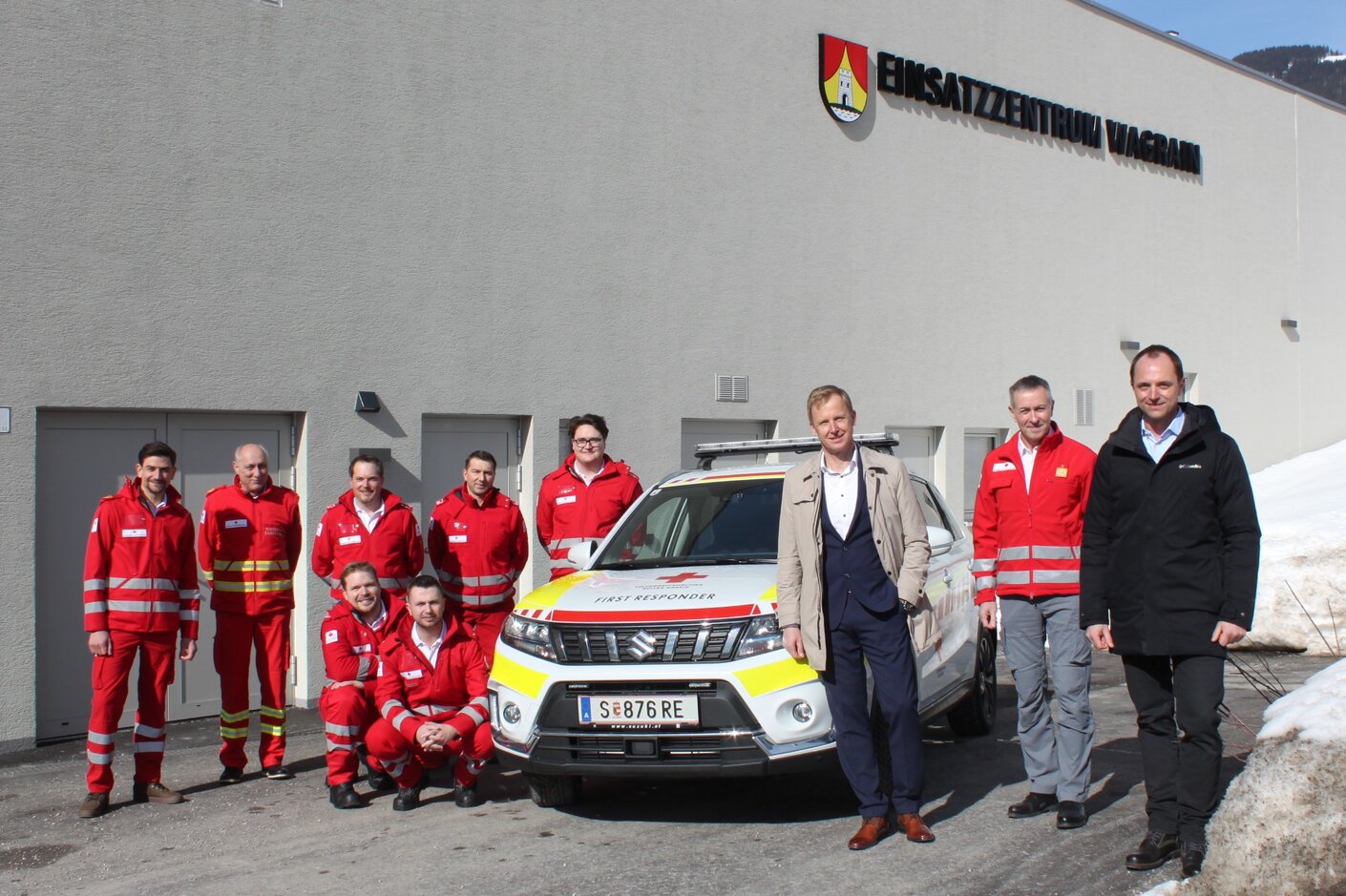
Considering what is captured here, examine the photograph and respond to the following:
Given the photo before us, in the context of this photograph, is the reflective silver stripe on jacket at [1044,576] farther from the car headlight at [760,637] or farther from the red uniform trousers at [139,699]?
the red uniform trousers at [139,699]

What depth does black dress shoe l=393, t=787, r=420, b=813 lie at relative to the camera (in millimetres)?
6691

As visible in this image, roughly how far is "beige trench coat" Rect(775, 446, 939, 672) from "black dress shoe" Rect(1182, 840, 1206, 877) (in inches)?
53.7

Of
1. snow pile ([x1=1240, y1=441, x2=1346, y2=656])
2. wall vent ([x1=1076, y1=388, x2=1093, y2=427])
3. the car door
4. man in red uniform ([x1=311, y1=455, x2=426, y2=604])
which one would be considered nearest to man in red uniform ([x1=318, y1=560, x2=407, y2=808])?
man in red uniform ([x1=311, y1=455, x2=426, y2=604])

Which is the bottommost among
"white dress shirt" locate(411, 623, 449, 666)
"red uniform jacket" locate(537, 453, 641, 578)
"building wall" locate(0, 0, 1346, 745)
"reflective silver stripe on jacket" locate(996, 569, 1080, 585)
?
"white dress shirt" locate(411, 623, 449, 666)

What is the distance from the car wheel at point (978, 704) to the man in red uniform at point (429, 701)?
2937mm

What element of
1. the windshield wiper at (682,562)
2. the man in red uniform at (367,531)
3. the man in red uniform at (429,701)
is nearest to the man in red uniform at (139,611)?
the man in red uniform at (367,531)

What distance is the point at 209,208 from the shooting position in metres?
9.45

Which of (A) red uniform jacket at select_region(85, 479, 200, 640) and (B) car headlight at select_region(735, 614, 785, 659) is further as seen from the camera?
(A) red uniform jacket at select_region(85, 479, 200, 640)

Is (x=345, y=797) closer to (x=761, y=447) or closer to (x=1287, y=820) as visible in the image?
(x=761, y=447)

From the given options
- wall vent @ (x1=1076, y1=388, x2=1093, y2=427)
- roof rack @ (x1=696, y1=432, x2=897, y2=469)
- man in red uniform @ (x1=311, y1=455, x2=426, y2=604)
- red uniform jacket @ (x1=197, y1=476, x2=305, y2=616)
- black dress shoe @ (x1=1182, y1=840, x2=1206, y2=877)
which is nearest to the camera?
black dress shoe @ (x1=1182, y1=840, x2=1206, y2=877)

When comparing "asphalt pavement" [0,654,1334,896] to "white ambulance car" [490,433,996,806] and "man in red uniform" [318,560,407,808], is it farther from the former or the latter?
"white ambulance car" [490,433,996,806]

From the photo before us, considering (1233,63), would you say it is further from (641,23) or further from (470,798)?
(470,798)

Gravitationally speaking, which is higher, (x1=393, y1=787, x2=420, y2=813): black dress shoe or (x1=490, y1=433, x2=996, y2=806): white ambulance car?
(x1=490, y1=433, x2=996, y2=806): white ambulance car

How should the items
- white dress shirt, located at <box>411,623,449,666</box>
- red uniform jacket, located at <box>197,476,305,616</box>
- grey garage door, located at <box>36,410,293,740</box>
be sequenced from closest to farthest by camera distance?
white dress shirt, located at <box>411,623,449,666</box> < red uniform jacket, located at <box>197,476,305,616</box> < grey garage door, located at <box>36,410,293,740</box>
